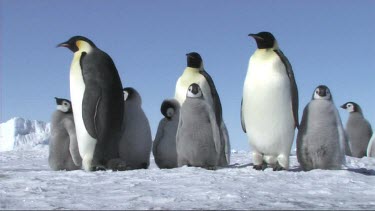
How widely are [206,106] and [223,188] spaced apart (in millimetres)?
2335

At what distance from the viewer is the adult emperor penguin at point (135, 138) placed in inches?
263

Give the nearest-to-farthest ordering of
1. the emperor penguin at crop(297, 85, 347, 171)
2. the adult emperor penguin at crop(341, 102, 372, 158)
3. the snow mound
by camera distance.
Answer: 1. the emperor penguin at crop(297, 85, 347, 171)
2. the adult emperor penguin at crop(341, 102, 372, 158)
3. the snow mound

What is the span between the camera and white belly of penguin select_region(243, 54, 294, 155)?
21.0ft

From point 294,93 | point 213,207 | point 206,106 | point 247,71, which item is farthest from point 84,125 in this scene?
point 213,207

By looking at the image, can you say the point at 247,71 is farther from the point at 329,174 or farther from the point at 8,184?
the point at 8,184

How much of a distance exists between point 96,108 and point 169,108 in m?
1.35

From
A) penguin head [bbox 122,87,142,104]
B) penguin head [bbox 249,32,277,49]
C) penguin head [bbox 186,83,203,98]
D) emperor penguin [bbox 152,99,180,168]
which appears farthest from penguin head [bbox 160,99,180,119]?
penguin head [bbox 249,32,277,49]

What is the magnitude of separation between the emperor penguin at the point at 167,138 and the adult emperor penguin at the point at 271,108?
106cm

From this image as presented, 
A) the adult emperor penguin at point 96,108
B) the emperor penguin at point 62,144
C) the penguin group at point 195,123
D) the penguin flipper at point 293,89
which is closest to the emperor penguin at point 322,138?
the penguin group at point 195,123

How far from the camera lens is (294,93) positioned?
6.48 m

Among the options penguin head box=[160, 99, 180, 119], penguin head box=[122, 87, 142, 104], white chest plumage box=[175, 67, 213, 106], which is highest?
white chest plumage box=[175, 67, 213, 106]

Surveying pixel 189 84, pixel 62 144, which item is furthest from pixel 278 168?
pixel 62 144

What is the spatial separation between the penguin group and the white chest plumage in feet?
3.22

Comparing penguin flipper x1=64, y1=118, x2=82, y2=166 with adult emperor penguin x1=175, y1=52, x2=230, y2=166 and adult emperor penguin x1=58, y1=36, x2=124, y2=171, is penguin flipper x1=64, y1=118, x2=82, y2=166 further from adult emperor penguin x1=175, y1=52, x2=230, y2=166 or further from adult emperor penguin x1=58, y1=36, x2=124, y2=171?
adult emperor penguin x1=175, y1=52, x2=230, y2=166
